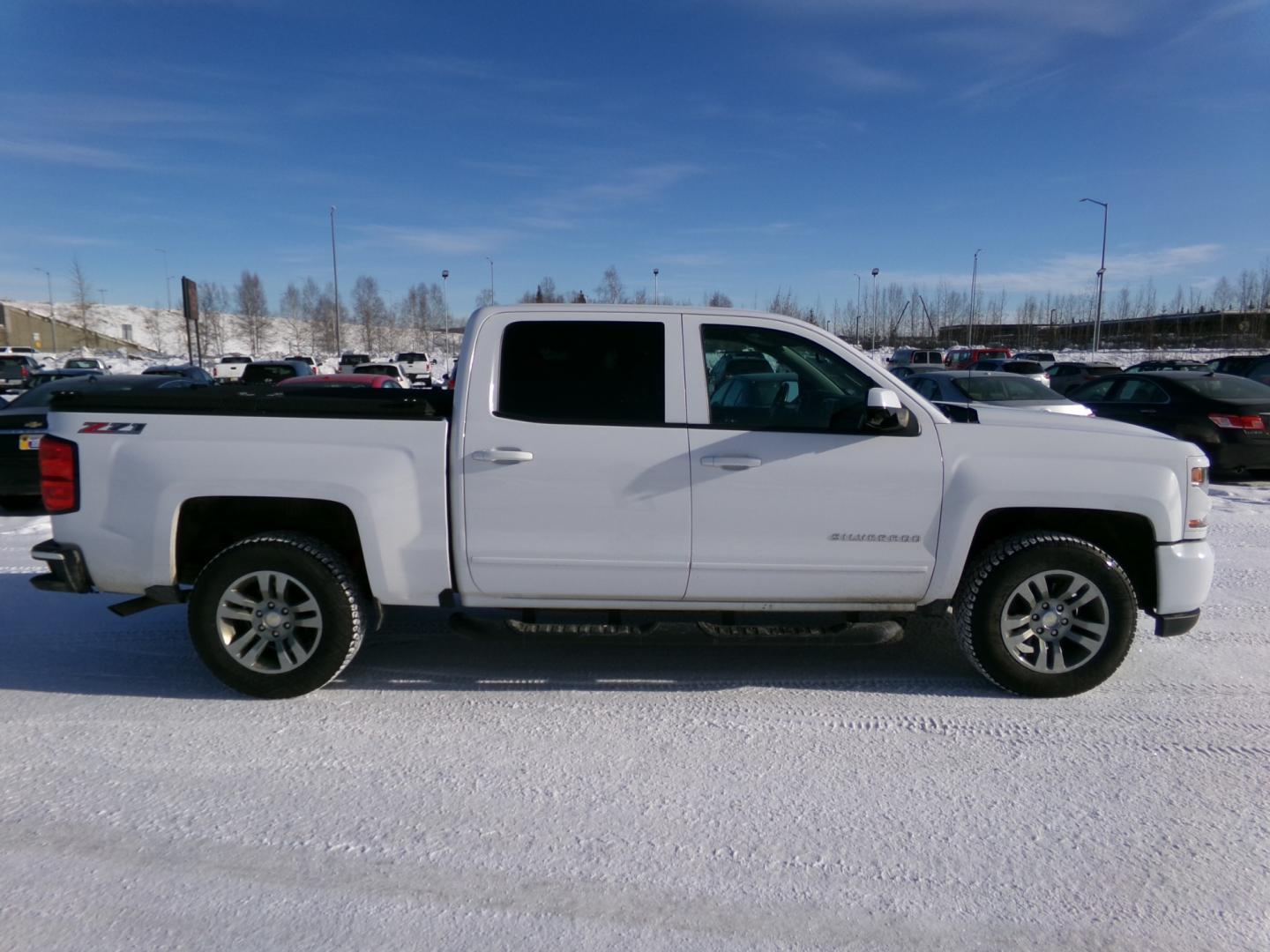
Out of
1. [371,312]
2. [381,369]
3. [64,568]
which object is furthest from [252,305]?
[64,568]

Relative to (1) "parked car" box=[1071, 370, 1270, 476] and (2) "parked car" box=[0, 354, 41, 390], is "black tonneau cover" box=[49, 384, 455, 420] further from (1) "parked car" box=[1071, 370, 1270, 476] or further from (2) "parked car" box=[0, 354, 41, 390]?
(2) "parked car" box=[0, 354, 41, 390]

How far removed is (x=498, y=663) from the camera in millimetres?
4895

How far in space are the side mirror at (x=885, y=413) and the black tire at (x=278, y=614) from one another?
2578mm

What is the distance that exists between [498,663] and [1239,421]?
10234 mm

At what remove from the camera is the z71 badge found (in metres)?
4.16

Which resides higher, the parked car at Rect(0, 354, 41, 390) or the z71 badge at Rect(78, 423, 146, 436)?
the z71 badge at Rect(78, 423, 146, 436)

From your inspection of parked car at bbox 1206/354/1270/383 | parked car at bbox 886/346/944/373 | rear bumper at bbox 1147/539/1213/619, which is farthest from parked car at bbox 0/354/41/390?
parked car at bbox 1206/354/1270/383

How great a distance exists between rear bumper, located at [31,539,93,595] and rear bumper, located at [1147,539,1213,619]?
5.16 m

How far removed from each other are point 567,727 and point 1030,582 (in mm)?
2308

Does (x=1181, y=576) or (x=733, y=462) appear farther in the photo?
(x=1181, y=576)

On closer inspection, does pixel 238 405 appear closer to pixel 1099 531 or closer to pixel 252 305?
pixel 1099 531

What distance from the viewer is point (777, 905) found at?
111 inches

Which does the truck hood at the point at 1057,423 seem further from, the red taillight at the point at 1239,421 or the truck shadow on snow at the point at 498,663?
the red taillight at the point at 1239,421

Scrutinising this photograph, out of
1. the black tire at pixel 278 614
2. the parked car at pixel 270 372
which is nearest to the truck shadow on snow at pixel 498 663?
the black tire at pixel 278 614
